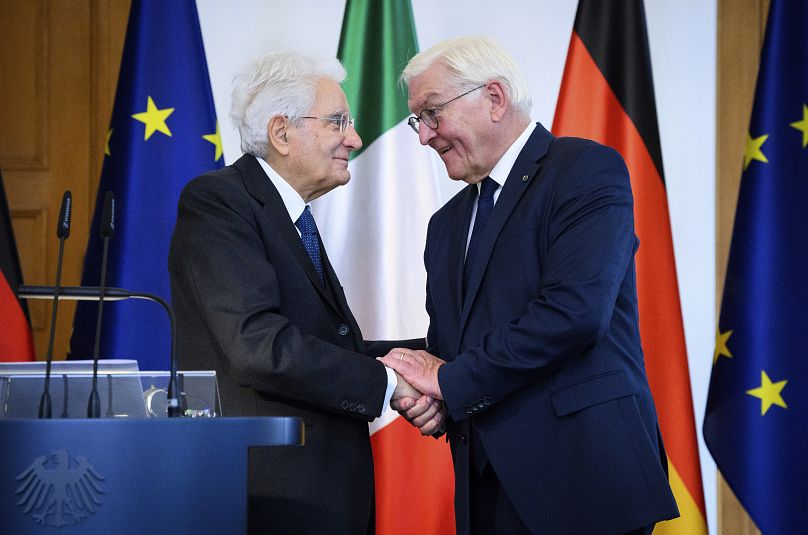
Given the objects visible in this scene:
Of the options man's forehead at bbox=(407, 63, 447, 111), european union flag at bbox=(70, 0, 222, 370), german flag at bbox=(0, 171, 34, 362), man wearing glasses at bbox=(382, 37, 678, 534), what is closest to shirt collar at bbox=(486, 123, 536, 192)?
man wearing glasses at bbox=(382, 37, 678, 534)

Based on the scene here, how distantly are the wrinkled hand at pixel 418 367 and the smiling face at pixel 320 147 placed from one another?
511mm

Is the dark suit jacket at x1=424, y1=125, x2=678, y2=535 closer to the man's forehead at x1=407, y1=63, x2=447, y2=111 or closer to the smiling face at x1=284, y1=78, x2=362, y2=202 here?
the man's forehead at x1=407, y1=63, x2=447, y2=111

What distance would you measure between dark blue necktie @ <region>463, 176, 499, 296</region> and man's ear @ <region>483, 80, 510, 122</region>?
17 cm

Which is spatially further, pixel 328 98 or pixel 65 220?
pixel 328 98

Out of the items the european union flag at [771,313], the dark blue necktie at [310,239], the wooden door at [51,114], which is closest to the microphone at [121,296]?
the dark blue necktie at [310,239]

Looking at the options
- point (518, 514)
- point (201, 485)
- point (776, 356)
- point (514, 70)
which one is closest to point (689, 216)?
point (776, 356)

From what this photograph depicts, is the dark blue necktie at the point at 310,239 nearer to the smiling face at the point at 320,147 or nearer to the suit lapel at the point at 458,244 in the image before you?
the smiling face at the point at 320,147

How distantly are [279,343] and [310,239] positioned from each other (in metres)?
0.40

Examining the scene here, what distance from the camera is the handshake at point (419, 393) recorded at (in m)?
2.40

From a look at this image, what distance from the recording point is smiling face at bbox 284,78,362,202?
2.60m

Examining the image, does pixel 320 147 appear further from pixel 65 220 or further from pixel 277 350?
pixel 65 220

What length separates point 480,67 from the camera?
2525 mm

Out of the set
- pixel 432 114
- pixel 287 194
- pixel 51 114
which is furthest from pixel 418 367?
pixel 51 114

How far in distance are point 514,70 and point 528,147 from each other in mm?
253
